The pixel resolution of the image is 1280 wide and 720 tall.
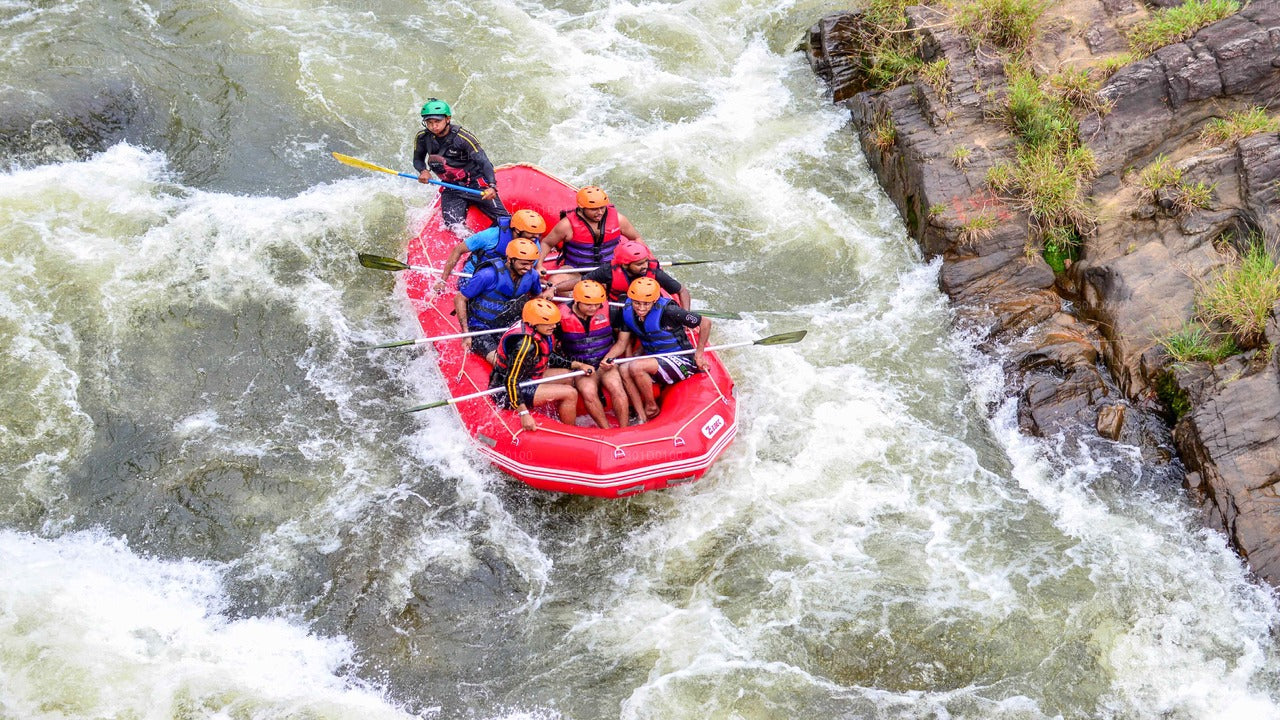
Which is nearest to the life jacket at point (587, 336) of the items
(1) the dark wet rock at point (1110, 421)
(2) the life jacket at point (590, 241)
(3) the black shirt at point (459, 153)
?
(2) the life jacket at point (590, 241)

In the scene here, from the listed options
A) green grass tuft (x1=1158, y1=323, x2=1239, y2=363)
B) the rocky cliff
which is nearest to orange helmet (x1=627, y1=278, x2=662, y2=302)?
the rocky cliff

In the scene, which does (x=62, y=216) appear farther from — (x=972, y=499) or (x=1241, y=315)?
(x=1241, y=315)

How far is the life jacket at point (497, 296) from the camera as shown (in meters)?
6.80

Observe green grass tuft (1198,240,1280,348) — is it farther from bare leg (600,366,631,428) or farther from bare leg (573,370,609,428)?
bare leg (573,370,609,428)

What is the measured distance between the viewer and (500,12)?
1144 centimetres

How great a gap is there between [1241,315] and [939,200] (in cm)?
252

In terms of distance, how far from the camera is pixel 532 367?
645 centimetres

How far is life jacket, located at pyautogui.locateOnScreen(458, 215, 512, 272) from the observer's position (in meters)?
7.07

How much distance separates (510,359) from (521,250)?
0.78 metres

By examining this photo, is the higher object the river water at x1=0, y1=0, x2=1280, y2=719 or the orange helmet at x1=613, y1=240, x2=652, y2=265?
the orange helmet at x1=613, y1=240, x2=652, y2=265

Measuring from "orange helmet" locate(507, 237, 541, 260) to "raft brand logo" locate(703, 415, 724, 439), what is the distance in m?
1.66

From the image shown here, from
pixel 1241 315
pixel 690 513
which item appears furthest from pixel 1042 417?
pixel 690 513

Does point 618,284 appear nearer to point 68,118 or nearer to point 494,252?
point 494,252

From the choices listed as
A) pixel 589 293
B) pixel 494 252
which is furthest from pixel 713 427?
pixel 494 252
